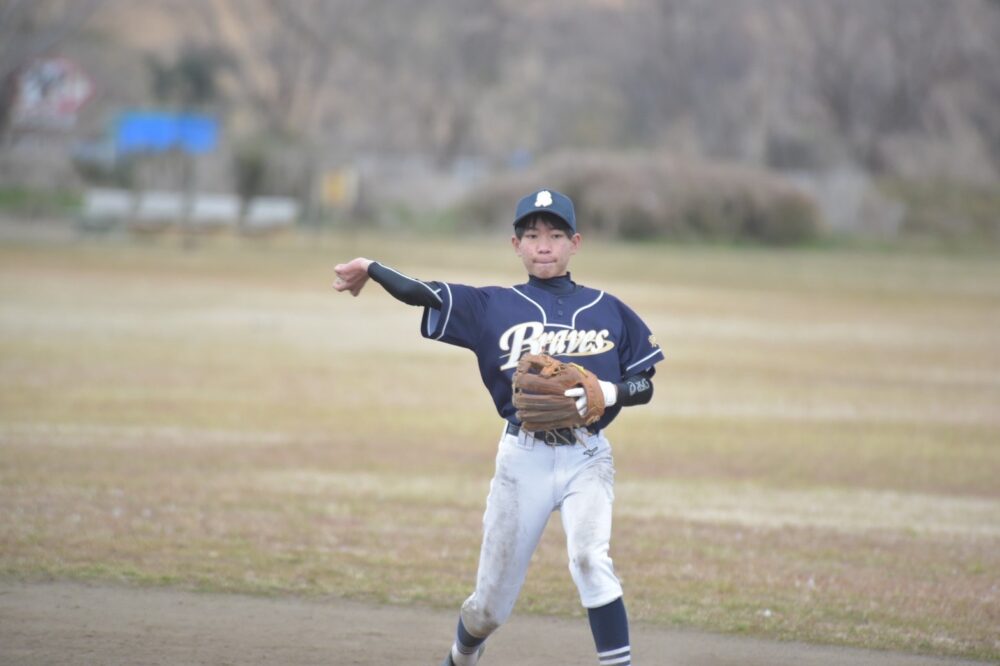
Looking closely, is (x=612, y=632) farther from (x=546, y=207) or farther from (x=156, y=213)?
(x=156, y=213)

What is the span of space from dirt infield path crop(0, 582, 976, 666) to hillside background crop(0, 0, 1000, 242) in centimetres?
3562

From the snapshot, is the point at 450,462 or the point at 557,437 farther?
the point at 450,462

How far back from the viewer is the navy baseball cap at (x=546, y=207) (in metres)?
5.03

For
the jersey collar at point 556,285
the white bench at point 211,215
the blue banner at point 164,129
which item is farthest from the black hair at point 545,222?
the blue banner at point 164,129

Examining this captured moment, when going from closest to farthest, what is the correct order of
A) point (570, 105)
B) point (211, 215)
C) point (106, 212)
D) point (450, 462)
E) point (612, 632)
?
point (612, 632) < point (450, 462) < point (106, 212) < point (211, 215) < point (570, 105)

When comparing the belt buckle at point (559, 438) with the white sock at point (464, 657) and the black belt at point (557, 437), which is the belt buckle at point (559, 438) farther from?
the white sock at point (464, 657)

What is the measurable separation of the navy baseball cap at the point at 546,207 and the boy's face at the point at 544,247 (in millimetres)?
58

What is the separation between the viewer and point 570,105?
69562mm

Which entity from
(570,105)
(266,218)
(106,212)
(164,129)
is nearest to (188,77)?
(164,129)

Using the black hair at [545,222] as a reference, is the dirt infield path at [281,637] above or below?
below

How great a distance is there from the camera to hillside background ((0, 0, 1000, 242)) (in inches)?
1794

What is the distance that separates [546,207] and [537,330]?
0.45 metres

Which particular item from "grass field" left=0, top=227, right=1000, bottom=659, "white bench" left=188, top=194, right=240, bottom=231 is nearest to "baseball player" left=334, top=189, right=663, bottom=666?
"grass field" left=0, top=227, right=1000, bottom=659

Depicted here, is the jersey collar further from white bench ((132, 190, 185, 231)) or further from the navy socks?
white bench ((132, 190, 185, 231))
